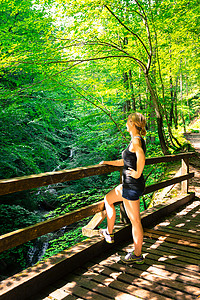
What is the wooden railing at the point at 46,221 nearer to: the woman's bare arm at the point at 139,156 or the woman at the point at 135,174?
the woman at the point at 135,174

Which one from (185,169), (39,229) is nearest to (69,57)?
(185,169)

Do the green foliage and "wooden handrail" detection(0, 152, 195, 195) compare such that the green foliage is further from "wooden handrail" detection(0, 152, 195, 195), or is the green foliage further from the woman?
the woman

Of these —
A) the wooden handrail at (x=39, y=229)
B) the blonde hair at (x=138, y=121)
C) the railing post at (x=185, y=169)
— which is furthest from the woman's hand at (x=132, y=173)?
the railing post at (x=185, y=169)

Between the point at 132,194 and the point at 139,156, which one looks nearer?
the point at 139,156

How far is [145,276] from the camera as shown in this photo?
8.41ft

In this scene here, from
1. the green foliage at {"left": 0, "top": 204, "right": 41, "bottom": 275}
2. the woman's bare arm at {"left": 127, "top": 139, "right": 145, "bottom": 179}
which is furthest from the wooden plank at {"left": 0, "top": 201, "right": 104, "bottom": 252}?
the green foliage at {"left": 0, "top": 204, "right": 41, "bottom": 275}

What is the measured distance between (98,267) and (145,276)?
534mm

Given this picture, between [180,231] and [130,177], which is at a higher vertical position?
[130,177]

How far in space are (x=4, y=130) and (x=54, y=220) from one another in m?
6.39

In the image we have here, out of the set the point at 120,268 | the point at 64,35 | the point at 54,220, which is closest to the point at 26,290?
the point at 54,220

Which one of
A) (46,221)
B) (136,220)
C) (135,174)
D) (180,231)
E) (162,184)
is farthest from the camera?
(162,184)

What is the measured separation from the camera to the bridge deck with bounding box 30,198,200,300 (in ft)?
7.43

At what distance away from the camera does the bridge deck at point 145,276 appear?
2.26 meters

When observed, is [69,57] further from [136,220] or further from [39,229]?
[39,229]
